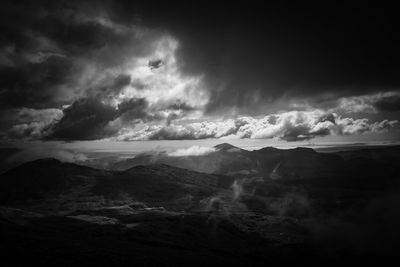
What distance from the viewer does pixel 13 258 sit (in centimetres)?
19788

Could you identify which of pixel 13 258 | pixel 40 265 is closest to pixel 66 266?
pixel 40 265

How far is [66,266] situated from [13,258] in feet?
123

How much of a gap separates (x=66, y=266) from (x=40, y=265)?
16.5 m

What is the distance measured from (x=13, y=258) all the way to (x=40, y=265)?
76.2ft

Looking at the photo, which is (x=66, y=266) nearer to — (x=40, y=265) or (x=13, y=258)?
(x=40, y=265)

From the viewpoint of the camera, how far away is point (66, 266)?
7820 inches

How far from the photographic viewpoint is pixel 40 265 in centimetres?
19188
